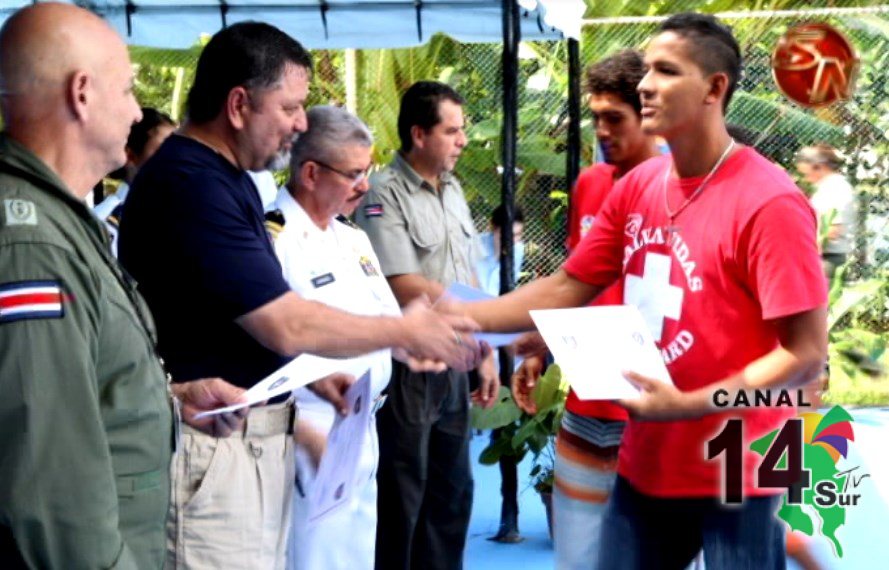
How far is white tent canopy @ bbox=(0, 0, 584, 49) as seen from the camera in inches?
248

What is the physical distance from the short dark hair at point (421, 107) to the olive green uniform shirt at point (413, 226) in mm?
117

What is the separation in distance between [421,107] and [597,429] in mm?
1944

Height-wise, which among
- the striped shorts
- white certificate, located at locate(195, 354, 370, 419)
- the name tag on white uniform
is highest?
the name tag on white uniform

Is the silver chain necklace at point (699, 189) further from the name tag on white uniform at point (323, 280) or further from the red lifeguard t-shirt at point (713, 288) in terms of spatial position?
the name tag on white uniform at point (323, 280)

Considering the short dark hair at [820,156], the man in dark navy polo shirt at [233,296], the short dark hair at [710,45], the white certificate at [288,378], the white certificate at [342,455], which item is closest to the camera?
the white certificate at [288,378]

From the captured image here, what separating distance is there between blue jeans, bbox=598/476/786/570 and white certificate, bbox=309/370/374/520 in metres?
0.69

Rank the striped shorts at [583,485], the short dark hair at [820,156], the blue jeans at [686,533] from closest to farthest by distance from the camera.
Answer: the blue jeans at [686,533]
the striped shorts at [583,485]
the short dark hair at [820,156]

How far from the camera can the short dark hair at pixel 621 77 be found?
4375mm

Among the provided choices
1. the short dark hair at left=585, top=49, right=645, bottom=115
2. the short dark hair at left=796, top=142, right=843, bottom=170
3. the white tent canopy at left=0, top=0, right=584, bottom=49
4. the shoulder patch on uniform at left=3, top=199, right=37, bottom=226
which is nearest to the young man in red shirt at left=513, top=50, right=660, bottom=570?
the short dark hair at left=585, top=49, right=645, bottom=115

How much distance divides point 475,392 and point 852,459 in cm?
339

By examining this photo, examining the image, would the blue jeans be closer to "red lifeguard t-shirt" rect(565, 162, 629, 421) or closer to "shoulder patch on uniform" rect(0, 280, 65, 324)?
"red lifeguard t-shirt" rect(565, 162, 629, 421)

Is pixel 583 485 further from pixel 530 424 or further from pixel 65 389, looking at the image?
pixel 530 424

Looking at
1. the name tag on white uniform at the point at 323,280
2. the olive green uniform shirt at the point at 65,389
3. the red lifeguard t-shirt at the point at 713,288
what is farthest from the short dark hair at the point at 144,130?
the olive green uniform shirt at the point at 65,389

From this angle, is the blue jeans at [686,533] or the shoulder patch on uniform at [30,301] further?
the blue jeans at [686,533]
